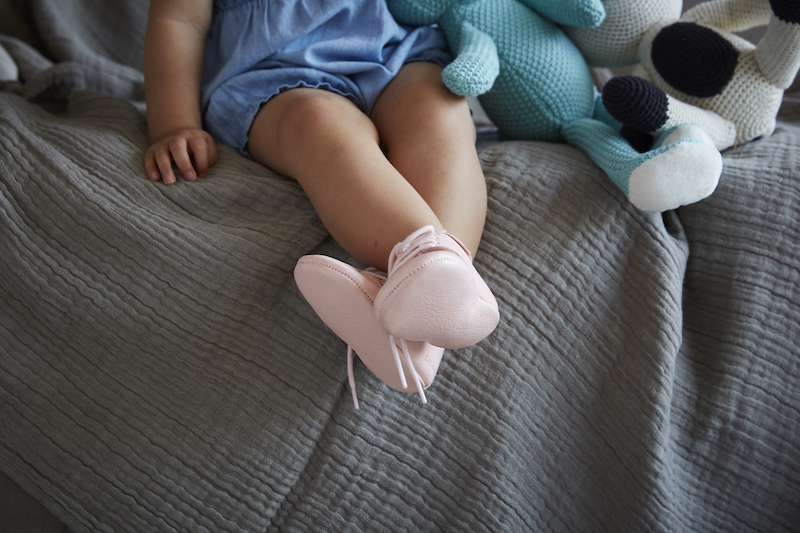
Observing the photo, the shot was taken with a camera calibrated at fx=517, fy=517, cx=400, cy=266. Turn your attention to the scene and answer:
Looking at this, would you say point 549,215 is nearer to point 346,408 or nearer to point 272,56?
point 346,408

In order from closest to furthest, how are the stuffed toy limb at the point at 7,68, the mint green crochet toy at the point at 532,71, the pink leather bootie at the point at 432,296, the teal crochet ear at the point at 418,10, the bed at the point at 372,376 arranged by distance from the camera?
1. the pink leather bootie at the point at 432,296
2. the bed at the point at 372,376
3. the mint green crochet toy at the point at 532,71
4. the teal crochet ear at the point at 418,10
5. the stuffed toy limb at the point at 7,68

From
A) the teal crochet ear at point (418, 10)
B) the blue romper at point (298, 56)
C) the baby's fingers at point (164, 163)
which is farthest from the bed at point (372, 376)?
the teal crochet ear at point (418, 10)

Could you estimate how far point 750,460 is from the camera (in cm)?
65

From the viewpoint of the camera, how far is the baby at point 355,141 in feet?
1.63

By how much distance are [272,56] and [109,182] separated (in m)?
0.31

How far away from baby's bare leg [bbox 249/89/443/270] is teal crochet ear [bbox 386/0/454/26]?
0.21 meters

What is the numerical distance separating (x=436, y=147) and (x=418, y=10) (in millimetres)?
307

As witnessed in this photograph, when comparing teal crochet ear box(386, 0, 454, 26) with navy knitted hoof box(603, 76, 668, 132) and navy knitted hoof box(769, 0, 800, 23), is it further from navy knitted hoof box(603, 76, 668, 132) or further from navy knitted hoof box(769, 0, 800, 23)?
navy knitted hoof box(769, 0, 800, 23)

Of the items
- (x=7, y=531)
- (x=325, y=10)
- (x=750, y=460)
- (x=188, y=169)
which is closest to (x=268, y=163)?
(x=188, y=169)

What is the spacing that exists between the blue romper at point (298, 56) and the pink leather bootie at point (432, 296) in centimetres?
40

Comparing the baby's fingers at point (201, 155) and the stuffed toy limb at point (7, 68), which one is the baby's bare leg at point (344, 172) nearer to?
the baby's fingers at point (201, 155)

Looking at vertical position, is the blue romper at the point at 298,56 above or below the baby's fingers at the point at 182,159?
above

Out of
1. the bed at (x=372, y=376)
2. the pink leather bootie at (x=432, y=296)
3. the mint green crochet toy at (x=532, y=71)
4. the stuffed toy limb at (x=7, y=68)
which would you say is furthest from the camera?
the stuffed toy limb at (x=7, y=68)

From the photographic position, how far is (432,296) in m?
0.46
